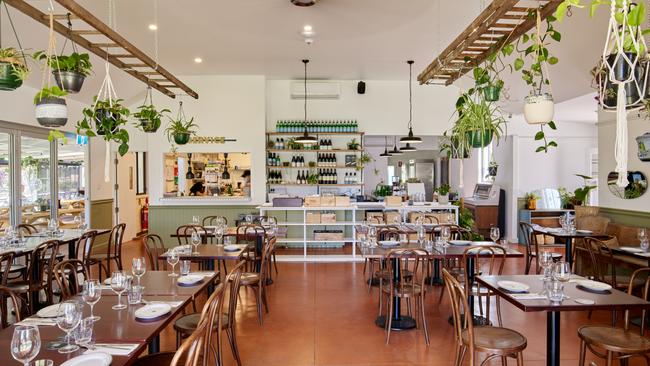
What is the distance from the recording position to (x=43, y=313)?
8.22ft

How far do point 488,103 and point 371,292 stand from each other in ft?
10.4

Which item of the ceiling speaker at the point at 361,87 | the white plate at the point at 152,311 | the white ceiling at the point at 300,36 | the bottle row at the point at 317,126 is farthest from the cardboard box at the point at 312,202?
the white plate at the point at 152,311

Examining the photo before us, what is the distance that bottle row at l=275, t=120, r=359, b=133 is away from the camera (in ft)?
31.3

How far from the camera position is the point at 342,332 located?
427 cm

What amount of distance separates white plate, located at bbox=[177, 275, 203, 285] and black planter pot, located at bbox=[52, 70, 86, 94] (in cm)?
191

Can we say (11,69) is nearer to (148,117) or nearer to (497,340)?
(148,117)

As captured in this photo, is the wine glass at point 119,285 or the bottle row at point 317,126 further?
the bottle row at point 317,126

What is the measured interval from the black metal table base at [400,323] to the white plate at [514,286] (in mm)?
1448

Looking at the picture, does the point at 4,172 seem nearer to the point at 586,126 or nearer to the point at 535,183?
the point at 535,183

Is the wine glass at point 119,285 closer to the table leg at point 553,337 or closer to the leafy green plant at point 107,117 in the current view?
the leafy green plant at point 107,117

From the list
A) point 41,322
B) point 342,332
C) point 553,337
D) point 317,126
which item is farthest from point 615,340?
point 317,126

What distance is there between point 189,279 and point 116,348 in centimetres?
128

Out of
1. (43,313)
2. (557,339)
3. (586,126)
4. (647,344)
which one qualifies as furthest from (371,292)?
(586,126)

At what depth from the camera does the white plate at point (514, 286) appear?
296cm
